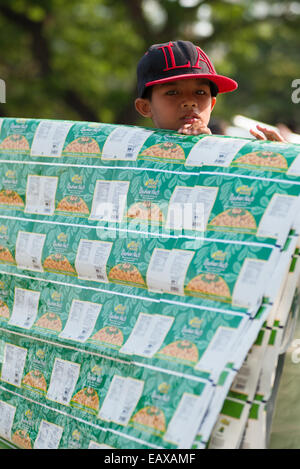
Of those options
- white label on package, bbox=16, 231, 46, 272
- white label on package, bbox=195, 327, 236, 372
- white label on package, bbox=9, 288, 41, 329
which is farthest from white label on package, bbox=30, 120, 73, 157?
white label on package, bbox=195, 327, 236, 372

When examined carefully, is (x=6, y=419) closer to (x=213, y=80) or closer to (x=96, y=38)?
(x=213, y=80)

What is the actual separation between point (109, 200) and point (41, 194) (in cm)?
39

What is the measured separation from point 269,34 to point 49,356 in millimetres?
15578

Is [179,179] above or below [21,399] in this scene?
above

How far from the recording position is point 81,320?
232cm

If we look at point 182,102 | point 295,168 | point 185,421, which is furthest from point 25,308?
point 295,168

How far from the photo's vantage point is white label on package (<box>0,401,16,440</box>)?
2.43 m

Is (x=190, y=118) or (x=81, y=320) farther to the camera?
(x=190, y=118)

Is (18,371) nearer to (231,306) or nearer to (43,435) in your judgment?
(43,435)

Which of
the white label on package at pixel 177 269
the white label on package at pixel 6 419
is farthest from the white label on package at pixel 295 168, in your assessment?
the white label on package at pixel 6 419

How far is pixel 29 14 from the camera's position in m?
12.4

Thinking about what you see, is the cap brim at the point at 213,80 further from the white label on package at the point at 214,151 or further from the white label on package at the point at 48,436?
the white label on package at the point at 48,436

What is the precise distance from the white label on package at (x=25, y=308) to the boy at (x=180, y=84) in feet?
3.19
